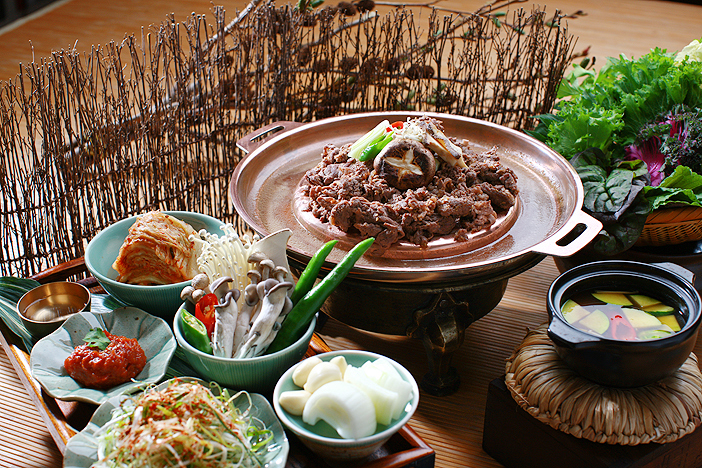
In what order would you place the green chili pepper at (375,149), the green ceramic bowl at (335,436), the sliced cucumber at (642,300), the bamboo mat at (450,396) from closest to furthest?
1. the green ceramic bowl at (335,436)
2. the sliced cucumber at (642,300)
3. the bamboo mat at (450,396)
4. the green chili pepper at (375,149)

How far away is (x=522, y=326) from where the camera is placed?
3264 millimetres

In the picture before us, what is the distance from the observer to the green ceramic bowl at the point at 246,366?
76.1 inches

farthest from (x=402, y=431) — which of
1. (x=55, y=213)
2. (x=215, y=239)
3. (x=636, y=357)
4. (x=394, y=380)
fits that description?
(x=55, y=213)

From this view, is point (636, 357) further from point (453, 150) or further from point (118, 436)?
point (118, 436)

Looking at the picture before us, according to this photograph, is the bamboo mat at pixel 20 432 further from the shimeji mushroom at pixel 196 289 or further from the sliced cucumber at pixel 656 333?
the sliced cucumber at pixel 656 333

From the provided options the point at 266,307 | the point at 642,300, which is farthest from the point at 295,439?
the point at 642,300

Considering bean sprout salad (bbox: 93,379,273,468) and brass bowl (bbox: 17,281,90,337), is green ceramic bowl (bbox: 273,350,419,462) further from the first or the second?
brass bowl (bbox: 17,281,90,337)

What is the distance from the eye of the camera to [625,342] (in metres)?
1.87

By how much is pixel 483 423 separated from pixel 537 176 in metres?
1.21

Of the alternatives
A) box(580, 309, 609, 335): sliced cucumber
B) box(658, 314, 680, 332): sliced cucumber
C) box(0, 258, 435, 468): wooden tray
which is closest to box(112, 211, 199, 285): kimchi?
box(0, 258, 435, 468): wooden tray

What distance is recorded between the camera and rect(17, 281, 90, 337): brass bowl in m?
2.27

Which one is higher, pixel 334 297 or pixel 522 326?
pixel 334 297

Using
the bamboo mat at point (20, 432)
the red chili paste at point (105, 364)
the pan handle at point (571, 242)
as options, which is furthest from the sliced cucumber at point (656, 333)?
A: the bamboo mat at point (20, 432)

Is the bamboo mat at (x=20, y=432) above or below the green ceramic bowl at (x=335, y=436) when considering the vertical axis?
below
